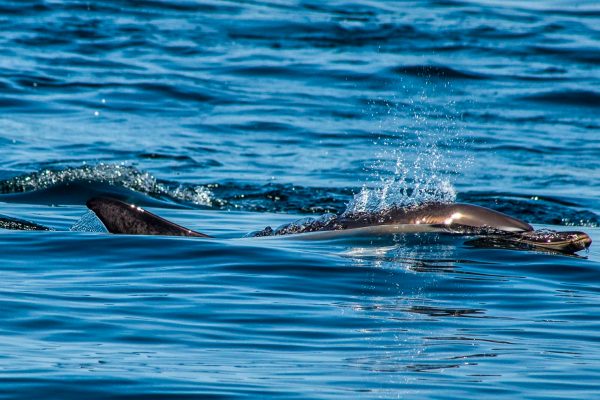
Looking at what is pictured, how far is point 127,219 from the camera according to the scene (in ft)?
33.1

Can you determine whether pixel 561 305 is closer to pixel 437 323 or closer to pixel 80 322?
pixel 437 323

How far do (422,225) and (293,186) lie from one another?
682 cm

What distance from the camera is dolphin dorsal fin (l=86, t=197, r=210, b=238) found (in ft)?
32.9

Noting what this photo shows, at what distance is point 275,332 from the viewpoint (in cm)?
697

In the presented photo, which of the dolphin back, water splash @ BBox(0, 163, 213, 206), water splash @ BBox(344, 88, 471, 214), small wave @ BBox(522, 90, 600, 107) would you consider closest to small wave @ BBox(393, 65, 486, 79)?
water splash @ BBox(344, 88, 471, 214)

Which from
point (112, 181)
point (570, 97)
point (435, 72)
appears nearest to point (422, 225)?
point (112, 181)

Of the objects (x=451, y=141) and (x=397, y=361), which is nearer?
(x=397, y=361)

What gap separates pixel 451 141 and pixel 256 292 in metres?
13.8

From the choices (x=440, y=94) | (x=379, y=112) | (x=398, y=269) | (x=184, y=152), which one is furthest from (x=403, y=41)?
(x=398, y=269)

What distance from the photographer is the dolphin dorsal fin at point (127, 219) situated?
395 inches

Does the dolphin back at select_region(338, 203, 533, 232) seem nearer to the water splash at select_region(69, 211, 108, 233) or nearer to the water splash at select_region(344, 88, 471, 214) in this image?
the water splash at select_region(69, 211, 108, 233)

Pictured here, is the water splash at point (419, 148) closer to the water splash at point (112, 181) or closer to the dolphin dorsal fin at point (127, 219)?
the water splash at point (112, 181)

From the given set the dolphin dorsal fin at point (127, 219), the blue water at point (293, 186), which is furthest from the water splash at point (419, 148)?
the dolphin dorsal fin at point (127, 219)

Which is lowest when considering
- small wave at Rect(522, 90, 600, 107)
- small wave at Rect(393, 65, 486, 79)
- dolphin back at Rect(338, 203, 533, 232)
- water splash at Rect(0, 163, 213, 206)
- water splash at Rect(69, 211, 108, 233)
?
water splash at Rect(0, 163, 213, 206)
